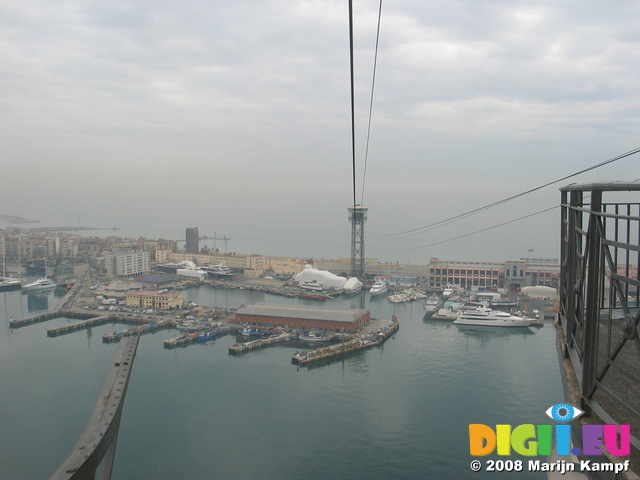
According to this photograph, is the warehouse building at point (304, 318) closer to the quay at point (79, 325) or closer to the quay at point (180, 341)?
the quay at point (180, 341)

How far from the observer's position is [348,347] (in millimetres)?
6707

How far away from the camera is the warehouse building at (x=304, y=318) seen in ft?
25.3

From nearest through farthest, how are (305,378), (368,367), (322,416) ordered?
(322,416) → (305,378) → (368,367)

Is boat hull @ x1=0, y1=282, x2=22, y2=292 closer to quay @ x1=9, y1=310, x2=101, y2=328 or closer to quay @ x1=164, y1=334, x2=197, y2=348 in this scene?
quay @ x1=9, y1=310, x2=101, y2=328

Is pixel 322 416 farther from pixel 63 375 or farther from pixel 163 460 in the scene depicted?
pixel 63 375

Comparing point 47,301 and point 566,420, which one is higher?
point 566,420

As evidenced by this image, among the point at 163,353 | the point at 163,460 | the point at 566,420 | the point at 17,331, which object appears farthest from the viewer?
the point at 17,331

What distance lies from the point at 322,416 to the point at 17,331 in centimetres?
646

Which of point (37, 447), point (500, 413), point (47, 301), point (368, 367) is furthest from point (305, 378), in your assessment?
point (47, 301)

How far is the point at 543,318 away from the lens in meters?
8.77

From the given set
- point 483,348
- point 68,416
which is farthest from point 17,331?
point 483,348

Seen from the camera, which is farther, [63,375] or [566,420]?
[63,375]

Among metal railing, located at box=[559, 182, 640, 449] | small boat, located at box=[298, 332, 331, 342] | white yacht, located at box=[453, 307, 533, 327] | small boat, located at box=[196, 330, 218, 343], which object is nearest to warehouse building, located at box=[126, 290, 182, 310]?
small boat, located at box=[196, 330, 218, 343]

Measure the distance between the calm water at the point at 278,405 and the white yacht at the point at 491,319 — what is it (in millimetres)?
945
